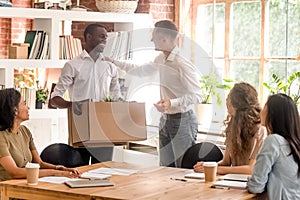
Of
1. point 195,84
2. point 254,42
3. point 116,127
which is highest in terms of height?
point 254,42

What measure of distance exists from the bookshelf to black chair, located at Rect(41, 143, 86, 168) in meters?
1.03

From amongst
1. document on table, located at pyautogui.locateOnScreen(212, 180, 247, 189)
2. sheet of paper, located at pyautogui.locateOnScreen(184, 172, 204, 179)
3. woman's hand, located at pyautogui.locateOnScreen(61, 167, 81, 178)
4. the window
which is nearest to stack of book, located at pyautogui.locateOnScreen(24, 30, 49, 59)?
the window

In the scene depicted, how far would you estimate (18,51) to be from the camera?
5.36 meters

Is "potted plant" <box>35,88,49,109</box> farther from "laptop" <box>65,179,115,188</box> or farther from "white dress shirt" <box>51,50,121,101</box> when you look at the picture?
"laptop" <box>65,179,115,188</box>

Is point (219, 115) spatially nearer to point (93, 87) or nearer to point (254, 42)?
point (254, 42)

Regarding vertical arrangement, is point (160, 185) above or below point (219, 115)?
below

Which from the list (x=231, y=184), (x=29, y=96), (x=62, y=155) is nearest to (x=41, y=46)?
(x=29, y=96)

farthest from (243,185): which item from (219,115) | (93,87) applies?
(219,115)

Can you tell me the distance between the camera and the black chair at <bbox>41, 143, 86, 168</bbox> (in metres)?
4.45

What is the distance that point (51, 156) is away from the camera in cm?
445

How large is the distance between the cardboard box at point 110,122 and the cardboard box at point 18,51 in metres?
1.17

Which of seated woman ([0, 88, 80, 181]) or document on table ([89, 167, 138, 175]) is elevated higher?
seated woman ([0, 88, 80, 181])

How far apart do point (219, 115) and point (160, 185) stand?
2.39 m

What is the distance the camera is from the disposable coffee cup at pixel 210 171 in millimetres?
3635
